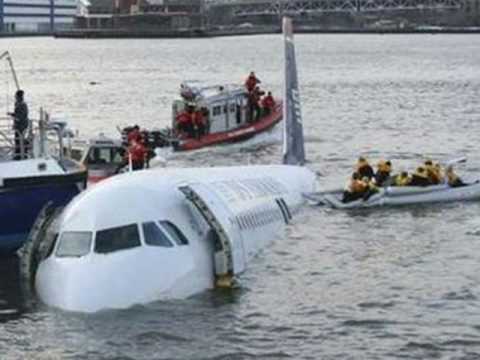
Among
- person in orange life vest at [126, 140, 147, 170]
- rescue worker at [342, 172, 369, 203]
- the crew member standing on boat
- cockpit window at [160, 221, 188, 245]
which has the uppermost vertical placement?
the crew member standing on boat

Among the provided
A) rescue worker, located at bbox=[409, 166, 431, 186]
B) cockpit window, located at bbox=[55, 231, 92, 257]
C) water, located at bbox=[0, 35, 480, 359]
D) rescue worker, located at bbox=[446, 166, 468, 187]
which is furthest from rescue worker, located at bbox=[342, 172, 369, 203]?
cockpit window, located at bbox=[55, 231, 92, 257]

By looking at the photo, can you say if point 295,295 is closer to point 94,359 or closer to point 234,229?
point 234,229

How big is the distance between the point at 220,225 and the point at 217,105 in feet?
146

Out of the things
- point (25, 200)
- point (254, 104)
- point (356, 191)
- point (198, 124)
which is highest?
point (25, 200)

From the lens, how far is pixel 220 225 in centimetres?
2977

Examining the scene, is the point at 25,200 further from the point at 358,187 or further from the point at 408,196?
the point at 408,196

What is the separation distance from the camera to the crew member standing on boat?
37.2 m

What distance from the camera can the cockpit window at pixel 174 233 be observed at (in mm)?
28016

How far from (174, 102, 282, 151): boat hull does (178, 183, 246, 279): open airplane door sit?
1437 inches

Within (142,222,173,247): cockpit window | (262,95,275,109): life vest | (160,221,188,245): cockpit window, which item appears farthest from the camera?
(262,95,275,109): life vest

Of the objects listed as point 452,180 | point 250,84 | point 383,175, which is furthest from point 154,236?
point 250,84

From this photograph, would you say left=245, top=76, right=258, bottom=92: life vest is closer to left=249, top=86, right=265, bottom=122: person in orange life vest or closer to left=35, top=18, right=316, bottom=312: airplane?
left=249, top=86, right=265, bottom=122: person in orange life vest

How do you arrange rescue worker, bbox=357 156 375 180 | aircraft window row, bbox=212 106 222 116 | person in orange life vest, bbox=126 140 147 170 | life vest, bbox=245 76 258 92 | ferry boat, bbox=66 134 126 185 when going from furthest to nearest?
life vest, bbox=245 76 258 92, aircraft window row, bbox=212 106 222 116, ferry boat, bbox=66 134 126 185, person in orange life vest, bbox=126 140 147 170, rescue worker, bbox=357 156 375 180

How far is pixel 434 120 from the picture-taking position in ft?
309
